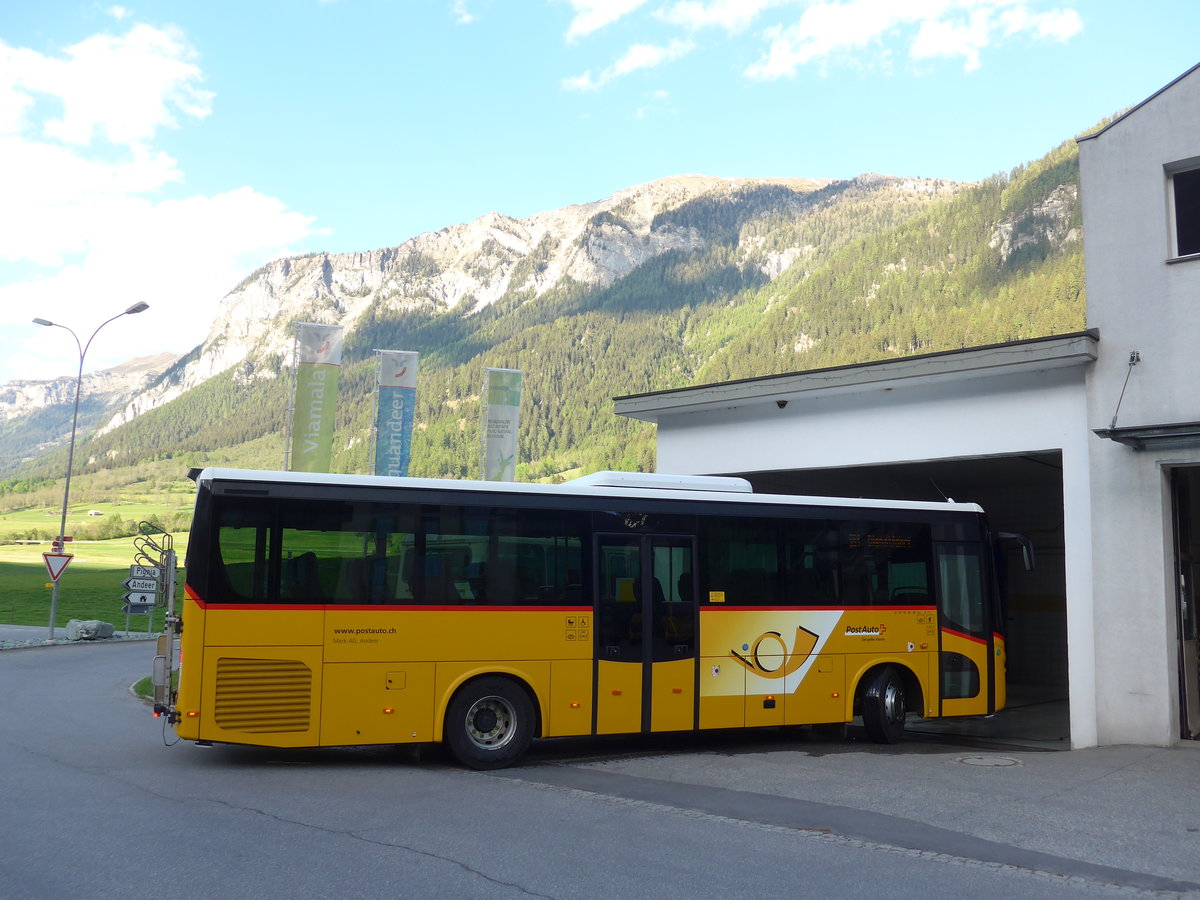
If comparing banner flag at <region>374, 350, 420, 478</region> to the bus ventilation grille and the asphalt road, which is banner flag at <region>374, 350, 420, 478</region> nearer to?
the asphalt road

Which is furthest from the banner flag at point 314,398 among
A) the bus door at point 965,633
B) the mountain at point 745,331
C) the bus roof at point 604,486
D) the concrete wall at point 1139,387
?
the mountain at point 745,331

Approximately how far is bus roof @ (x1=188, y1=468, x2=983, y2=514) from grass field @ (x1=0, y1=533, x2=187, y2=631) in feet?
91.1

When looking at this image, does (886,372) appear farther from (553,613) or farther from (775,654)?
(553,613)

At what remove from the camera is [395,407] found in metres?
30.1

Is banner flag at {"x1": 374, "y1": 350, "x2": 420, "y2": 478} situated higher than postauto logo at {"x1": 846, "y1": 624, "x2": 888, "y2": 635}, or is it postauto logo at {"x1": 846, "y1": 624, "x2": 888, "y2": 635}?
banner flag at {"x1": 374, "y1": 350, "x2": 420, "y2": 478}

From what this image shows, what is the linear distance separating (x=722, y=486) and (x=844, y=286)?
142409 mm

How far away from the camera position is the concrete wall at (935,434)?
13.1m

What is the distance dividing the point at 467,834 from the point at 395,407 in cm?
2355

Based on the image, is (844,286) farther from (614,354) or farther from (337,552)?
(337,552)

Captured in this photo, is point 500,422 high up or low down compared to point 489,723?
up

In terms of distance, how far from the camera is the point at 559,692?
11.0m

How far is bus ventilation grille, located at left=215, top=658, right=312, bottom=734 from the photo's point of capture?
975 cm

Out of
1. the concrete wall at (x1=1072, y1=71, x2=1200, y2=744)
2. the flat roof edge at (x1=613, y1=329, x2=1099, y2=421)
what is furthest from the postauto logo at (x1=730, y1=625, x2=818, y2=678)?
the flat roof edge at (x1=613, y1=329, x2=1099, y2=421)

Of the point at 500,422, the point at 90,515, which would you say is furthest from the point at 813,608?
the point at 90,515
